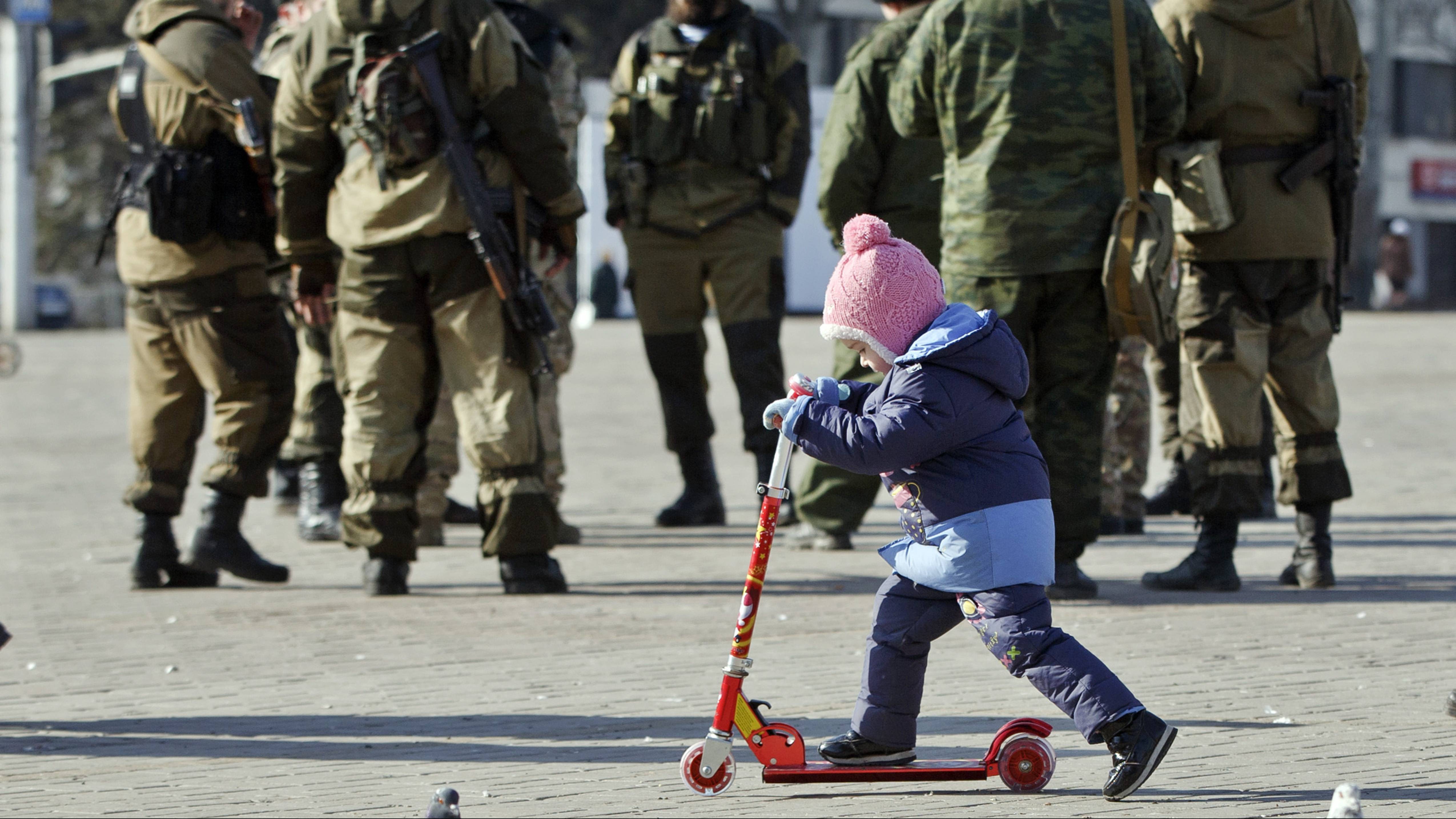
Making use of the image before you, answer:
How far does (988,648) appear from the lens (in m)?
3.96

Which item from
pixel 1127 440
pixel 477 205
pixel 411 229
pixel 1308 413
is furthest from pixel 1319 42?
pixel 411 229

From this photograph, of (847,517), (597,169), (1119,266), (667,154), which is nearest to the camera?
(1119,266)

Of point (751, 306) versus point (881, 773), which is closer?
point (881, 773)

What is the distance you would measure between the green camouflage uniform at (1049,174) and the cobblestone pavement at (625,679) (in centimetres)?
→ 69

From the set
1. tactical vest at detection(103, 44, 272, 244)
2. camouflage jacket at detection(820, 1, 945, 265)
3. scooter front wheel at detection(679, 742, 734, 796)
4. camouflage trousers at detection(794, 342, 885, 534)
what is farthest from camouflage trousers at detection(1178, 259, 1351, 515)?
tactical vest at detection(103, 44, 272, 244)

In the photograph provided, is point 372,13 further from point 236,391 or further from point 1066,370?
point 1066,370

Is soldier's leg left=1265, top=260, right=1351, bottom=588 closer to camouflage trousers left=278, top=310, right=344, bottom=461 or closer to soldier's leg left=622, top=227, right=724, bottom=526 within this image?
soldier's leg left=622, top=227, right=724, bottom=526

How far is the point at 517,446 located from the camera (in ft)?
20.3

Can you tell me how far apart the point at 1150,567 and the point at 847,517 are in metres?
1.18

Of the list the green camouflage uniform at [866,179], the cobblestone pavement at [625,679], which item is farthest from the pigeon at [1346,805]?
the green camouflage uniform at [866,179]

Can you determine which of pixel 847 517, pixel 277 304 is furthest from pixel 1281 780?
pixel 277 304

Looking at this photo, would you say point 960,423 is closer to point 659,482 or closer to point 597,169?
point 659,482

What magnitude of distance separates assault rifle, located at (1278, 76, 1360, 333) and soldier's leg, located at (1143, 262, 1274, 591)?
12.4 inches

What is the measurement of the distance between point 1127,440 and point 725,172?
6.74ft
